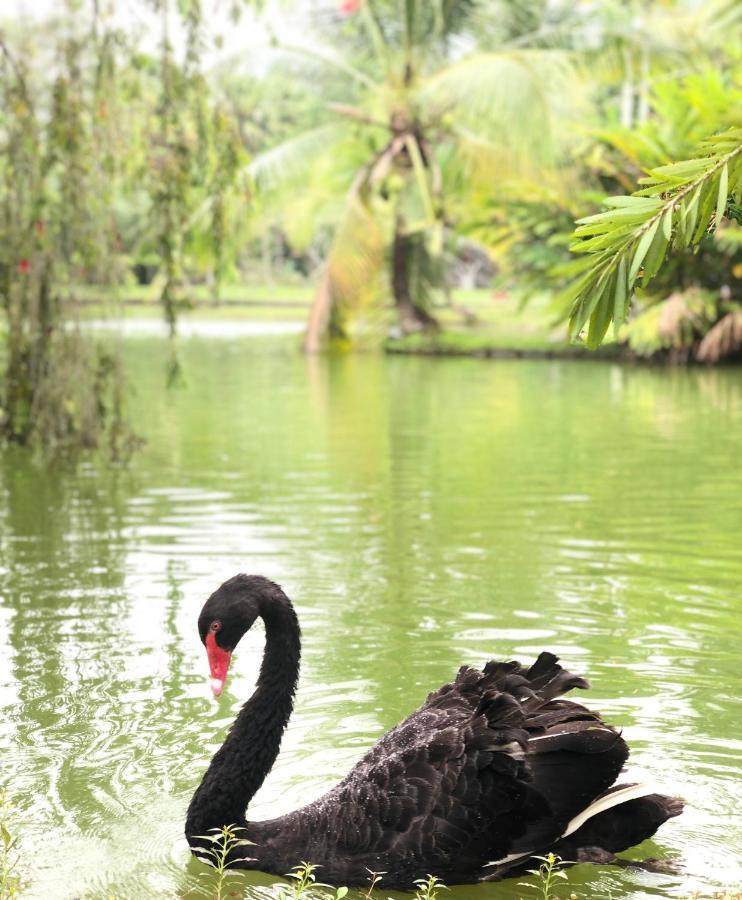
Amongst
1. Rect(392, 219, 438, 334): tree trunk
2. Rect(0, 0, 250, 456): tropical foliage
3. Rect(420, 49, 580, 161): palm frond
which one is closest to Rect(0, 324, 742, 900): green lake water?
Rect(0, 0, 250, 456): tropical foliage

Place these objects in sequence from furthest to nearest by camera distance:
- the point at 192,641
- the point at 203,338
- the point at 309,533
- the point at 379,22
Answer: the point at 203,338, the point at 379,22, the point at 309,533, the point at 192,641

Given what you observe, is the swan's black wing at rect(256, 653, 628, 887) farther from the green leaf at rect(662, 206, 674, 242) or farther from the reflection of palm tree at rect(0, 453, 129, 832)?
the green leaf at rect(662, 206, 674, 242)

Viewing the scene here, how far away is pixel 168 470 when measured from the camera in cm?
1142

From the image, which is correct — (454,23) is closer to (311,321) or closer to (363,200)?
(363,200)

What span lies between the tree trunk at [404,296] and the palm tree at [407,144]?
3 centimetres

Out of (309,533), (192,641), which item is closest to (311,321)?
(309,533)

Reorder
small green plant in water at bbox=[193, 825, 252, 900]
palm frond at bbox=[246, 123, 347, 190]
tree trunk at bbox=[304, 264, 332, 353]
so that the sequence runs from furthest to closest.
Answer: palm frond at bbox=[246, 123, 347, 190] → tree trunk at bbox=[304, 264, 332, 353] → small green plant in water at bbox=[193, 825, 252, 900]

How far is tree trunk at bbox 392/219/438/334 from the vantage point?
2928 centimetres

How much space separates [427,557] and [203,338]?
87.3ft

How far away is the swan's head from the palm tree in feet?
67.6

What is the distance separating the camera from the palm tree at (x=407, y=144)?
82.2 ft

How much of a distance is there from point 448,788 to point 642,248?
1.43 metres

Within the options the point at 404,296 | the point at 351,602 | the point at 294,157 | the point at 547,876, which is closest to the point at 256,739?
the point at 547,876

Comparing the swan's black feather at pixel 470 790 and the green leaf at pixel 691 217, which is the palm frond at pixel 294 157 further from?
→ the green leaf at pixel 691 217
